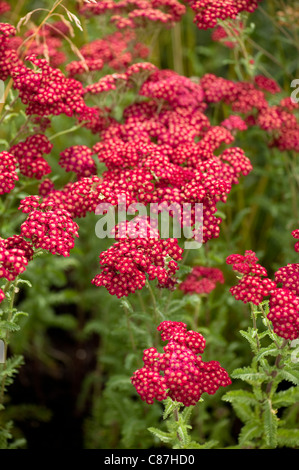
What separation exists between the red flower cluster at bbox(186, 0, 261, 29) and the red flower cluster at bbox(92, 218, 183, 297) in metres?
1.30

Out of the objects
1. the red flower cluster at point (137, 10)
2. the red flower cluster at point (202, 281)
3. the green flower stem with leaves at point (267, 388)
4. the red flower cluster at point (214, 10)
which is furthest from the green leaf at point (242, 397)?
the red flower cluster at point (137, 10)

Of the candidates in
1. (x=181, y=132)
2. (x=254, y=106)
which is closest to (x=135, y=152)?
(x=181, y=132)

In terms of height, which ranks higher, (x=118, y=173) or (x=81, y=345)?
(x=118, y=173)

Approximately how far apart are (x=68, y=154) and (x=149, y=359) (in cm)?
128

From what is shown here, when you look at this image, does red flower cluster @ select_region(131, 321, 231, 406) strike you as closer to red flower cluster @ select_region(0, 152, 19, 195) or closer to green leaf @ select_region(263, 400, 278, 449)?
green leaf @ select_region(263, 400, 278, 449)

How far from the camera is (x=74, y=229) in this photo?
7.56 feet

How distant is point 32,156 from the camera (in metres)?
2.70

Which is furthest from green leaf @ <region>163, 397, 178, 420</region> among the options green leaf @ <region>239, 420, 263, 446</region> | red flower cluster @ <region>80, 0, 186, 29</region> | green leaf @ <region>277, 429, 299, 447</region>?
red flower cluster @ <region>80, 0, 186, 29</region>

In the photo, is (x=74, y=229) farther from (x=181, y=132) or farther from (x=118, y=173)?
(x=181, y=132)

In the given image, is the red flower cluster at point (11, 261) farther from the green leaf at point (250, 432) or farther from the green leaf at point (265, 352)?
the green leaf at point (250, 432)

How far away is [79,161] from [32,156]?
25 centimetres

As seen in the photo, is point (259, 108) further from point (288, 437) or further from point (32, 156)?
point (288, 437)

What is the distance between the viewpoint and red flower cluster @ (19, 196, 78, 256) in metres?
2.18

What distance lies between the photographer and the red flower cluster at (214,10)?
113 inches
